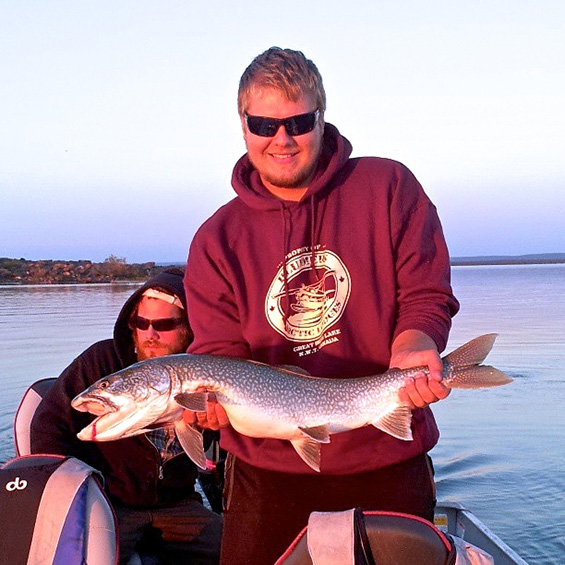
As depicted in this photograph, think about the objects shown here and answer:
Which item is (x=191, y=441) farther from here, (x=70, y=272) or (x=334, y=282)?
(x=70, y=272)

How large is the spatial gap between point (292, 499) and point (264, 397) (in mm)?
537

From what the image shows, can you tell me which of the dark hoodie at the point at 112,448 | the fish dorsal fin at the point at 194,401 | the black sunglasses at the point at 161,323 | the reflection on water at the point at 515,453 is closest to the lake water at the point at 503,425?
the reflection on water at the point at 515,453

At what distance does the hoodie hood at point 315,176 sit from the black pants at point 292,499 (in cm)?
142

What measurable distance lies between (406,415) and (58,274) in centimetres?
5863

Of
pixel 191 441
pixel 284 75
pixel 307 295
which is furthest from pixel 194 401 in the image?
pixel 284 75

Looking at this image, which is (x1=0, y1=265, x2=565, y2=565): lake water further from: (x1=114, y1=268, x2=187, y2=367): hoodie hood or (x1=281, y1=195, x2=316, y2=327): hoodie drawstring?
(x1=281, y1=195, x2=316, y2=327): hoodie drawstring

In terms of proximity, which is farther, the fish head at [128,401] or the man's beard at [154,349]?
the man's beard at [154,349]

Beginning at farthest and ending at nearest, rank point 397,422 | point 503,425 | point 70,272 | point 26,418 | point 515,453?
point 70,272, point 503,425, point 515,453, point 26,418, point 397,422

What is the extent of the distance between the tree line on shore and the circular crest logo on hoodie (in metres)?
52.4

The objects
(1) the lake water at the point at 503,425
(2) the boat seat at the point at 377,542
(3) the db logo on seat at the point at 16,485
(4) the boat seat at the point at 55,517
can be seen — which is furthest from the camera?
(1) the lake water at the point at 503,425

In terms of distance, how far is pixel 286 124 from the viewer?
162 inches

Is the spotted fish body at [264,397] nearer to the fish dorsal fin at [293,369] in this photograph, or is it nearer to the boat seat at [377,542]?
the fish dorsal fin at [293,369]

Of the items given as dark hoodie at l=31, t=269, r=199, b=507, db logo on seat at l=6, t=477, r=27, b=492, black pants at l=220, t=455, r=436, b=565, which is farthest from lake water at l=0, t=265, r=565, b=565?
db logo on seat at l=6, t=477, r=27, b=492

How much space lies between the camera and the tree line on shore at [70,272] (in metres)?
57.6
